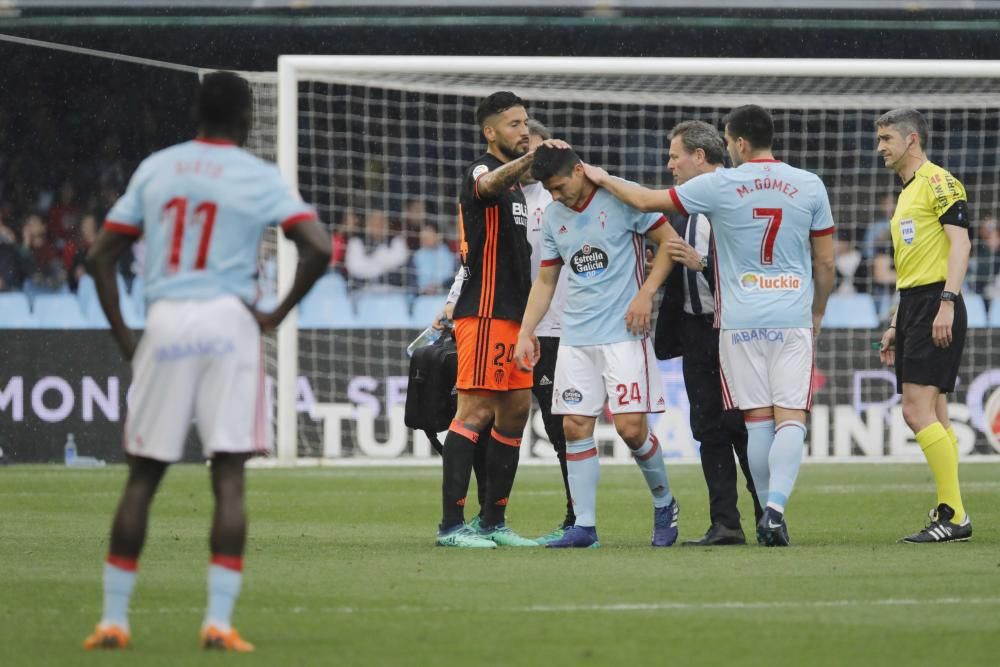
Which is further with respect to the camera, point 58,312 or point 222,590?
point 58,312

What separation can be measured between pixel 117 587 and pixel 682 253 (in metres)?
4.05

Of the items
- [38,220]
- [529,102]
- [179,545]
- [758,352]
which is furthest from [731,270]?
[38,220]

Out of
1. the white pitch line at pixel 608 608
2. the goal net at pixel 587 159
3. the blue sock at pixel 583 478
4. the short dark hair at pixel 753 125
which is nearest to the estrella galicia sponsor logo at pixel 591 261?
the blue sock at pixel 583 478

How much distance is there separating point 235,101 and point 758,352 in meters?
3.79

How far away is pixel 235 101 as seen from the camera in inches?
220

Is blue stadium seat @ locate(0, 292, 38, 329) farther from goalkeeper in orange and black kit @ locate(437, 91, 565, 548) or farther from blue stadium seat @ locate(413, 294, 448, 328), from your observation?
goalkeeper in orange and black kit @ locate(437, 91, 565, 548)

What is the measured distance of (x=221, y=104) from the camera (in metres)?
5.57

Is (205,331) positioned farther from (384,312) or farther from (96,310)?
(96,310)

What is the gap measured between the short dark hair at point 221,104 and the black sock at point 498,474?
3540 mm

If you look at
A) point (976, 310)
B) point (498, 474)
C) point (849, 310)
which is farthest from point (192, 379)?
point (976, 310)

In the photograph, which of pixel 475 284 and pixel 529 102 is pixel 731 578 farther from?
pixel 529 102

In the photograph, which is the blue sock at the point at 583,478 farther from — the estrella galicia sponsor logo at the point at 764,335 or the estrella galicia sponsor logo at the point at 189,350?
the estrella galicia sponsor logo at the point at 189,350

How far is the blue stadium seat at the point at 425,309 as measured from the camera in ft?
55.5

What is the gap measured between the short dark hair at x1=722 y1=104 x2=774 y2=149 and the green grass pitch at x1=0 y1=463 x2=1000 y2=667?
200 cm
